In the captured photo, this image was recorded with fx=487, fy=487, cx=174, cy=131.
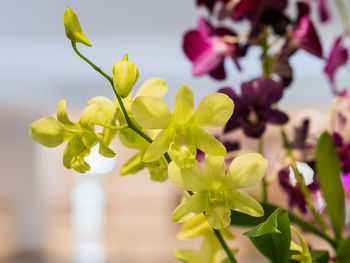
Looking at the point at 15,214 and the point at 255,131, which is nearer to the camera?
the point at 255,131

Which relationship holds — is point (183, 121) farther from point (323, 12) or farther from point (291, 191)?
point (323, 12)

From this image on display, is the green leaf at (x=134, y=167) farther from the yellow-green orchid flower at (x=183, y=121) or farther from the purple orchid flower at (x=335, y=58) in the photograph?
the purple orchid flower at (x=335, y=58)

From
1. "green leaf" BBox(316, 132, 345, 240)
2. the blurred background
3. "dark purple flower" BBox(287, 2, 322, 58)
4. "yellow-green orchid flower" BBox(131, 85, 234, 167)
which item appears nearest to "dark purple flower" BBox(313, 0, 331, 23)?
"dark purple flower" BBox(287, 2, 322, 58)

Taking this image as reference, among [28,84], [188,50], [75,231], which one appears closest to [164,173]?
[188,50]

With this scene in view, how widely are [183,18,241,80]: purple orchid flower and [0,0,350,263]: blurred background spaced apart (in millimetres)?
3681

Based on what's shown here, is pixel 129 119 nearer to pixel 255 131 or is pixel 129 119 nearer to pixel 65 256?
pixel 255 131

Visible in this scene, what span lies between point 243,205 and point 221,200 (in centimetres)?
1

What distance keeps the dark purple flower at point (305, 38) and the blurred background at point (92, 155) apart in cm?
371

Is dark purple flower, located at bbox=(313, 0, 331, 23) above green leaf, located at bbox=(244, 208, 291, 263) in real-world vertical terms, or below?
above

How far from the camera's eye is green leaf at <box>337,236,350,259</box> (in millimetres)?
327

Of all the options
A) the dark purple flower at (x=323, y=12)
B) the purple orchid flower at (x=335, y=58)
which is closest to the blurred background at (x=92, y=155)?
the dark purple flower at (x=323, y=12)

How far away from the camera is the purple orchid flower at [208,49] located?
44cm

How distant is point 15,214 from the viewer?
7414 millimetres

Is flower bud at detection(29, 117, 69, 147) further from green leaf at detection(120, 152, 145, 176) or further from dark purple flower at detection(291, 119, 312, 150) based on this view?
dark purple flower at detection(291, 119, 312, 150)
